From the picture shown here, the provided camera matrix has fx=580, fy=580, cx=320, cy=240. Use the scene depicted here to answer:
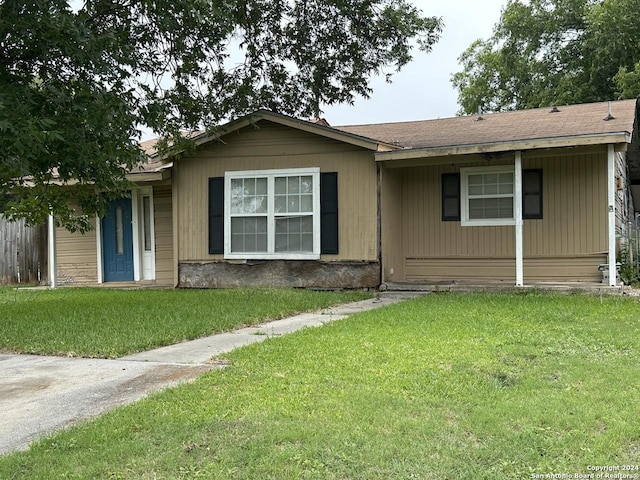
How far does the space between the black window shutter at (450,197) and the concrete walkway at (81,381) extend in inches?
231

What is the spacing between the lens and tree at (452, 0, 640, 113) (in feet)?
78.2

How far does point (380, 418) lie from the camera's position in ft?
11.2

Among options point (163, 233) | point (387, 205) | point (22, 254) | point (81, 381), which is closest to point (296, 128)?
point (387, 205)

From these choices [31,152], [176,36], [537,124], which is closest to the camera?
[31,152]

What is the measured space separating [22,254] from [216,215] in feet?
20.1

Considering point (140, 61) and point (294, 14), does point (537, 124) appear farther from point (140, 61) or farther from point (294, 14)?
point (140, 61)

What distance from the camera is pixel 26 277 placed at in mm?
14508

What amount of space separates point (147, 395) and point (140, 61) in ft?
23.8

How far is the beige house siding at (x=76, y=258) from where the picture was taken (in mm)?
13742

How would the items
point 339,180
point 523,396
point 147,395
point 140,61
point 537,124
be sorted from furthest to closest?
point 537,124, point 339,180, point 140,61, point 147,395, point 523,396

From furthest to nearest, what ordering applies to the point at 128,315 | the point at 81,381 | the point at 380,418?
1. the point at 128,315
2. the point at 81,381
3. the point at 380,418

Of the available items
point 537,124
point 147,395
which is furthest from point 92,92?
point 537,124

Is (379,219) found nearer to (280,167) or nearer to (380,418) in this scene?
(280,167)

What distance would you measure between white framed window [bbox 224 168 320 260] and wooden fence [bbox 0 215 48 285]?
5.74 m
